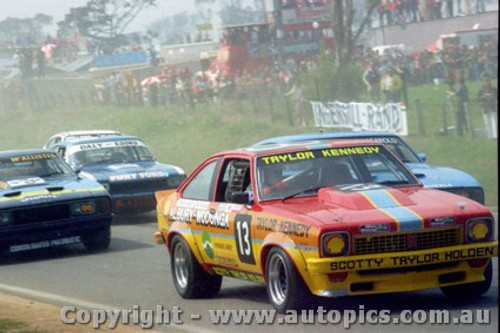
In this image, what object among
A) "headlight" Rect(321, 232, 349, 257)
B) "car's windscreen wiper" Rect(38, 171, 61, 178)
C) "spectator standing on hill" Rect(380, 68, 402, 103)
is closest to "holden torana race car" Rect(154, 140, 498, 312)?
"headlight" Rect(321, 232, 349, 257)

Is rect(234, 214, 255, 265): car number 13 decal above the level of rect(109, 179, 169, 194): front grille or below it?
above

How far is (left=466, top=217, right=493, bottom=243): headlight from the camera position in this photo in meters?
8.18

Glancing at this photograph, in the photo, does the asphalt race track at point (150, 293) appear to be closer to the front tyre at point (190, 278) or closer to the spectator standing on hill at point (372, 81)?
the front tyre at point (190, 278)

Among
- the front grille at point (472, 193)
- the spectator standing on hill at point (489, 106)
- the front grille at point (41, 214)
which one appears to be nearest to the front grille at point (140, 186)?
the front grille at point (41, 214)

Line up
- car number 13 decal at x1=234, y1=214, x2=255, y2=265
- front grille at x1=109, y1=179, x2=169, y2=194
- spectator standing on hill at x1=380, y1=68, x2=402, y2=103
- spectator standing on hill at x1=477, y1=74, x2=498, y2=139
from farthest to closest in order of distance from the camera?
1. spectator standing on hill at x1=380, y1=68, x2=402, y2=103
2. spectator standing on hill at x1=477, y1=74, x2=498, y2=139
3. front grille at x1=109, y1=179, x2=169, y2=194
4. car number 13 decal at x1=234, y1=214, x2=255, y2=265

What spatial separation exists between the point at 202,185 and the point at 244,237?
3.74 ft

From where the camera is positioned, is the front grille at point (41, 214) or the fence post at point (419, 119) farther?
the fence post at point (419, 119)

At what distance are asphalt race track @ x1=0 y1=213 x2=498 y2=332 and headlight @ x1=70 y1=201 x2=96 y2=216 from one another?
523 mm

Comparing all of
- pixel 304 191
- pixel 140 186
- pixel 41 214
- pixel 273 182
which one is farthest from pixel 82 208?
pixel 304 191

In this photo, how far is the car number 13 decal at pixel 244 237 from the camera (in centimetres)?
877

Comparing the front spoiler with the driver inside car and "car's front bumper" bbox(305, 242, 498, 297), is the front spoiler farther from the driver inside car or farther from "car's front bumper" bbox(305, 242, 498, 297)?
the driver inside car

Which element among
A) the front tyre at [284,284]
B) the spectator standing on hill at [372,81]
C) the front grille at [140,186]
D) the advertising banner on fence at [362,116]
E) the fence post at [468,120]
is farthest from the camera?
the spectator standing on hill at [372,81]

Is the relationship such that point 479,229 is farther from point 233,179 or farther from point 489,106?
point 489,106

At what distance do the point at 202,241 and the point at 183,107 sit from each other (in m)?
24.7
